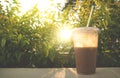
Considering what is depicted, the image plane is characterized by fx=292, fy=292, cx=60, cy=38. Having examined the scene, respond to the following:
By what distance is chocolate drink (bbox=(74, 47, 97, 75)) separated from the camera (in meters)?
1.87

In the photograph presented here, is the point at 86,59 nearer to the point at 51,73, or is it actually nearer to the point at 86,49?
the point at 86,49

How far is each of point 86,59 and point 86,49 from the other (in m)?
0.06

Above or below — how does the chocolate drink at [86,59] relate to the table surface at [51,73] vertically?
above

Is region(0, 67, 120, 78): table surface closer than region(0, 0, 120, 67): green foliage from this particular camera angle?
Yes

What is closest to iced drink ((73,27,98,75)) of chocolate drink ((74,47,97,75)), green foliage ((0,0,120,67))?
chocolate drink ((74,47,97,75))

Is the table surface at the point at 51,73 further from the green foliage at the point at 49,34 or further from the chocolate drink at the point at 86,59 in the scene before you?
the green foliage at the point at 49,34

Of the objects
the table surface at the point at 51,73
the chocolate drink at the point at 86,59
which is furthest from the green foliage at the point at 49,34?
the chocolate drink at the point at 86,59

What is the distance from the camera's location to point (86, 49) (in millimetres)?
1869

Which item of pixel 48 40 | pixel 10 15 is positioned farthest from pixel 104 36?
pixel 10 15

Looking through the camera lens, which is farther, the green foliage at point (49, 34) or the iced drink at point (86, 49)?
the green foliage at point (49, 34)

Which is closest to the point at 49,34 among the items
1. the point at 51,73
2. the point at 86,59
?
the point at 51,73

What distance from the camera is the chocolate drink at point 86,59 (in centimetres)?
187

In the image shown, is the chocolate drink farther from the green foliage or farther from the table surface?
the green foliage

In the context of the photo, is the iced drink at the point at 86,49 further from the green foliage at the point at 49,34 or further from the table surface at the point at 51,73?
the green foliage at the point at 49,34
